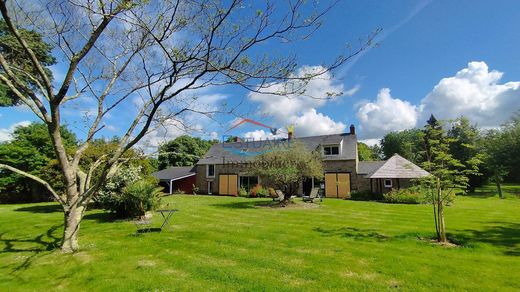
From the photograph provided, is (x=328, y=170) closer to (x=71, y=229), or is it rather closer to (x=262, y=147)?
(x=262, y=147)

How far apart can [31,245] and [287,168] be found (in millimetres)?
13044

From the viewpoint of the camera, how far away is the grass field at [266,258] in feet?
18.6

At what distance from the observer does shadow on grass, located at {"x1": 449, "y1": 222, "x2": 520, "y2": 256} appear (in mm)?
8234

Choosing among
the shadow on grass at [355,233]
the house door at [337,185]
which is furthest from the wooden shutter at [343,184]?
the shadow on grass at [355,233]

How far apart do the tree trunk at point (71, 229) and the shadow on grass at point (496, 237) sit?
11.1 metres

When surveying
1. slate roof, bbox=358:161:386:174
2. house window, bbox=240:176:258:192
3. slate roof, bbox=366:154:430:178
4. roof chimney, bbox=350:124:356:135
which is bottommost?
house window, bbox=240:176:258:192

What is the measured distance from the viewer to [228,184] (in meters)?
32.7

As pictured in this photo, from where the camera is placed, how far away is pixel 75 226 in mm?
8102

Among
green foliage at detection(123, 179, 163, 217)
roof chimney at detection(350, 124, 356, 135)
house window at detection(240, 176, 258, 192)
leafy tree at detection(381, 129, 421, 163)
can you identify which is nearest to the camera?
green foliage at detection(123, 179, 163, 217)

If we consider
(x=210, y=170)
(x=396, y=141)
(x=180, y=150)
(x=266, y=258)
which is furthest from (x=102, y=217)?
(x=396, y=141)

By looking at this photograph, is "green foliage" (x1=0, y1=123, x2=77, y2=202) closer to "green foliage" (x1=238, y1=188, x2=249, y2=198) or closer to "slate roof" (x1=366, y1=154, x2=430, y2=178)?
"green foliage" (x1=238, y1=188, x2=249, y2=198)

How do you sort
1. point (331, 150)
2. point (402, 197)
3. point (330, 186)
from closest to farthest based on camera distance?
point (402, 197) < point (330, 186) < point (331, 150)

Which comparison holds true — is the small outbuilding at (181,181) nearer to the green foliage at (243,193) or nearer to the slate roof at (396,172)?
the green foliage at (243,193)

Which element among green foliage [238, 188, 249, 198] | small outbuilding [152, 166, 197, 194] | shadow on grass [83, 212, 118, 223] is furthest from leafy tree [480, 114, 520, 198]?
shadow on grass [83, 212, 118, 223]
